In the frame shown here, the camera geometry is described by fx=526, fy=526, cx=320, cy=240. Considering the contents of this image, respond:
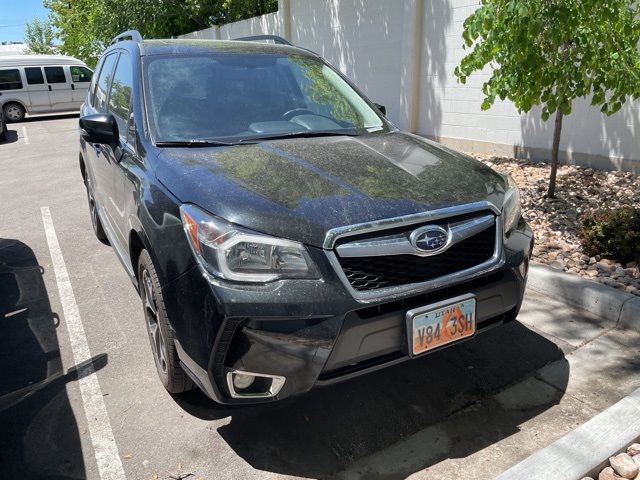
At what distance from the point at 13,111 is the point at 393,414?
1898cm

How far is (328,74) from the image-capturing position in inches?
151

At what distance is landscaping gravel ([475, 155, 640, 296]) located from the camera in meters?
3.95

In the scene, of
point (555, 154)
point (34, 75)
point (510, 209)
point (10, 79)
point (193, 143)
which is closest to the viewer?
point (510, 209)

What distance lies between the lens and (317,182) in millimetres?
2412

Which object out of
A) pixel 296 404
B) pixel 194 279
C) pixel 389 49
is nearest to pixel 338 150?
pixel 194 279

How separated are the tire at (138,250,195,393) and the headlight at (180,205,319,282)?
20.6 inches

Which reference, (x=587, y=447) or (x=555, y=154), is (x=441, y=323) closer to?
(x=587, y=447)

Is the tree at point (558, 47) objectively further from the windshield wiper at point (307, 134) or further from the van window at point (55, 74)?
the van window at point (55, 74)

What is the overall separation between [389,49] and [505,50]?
514cm

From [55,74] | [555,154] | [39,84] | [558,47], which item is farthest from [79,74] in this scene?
[558,47]

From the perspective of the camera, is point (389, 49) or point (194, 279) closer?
point (194, 279)

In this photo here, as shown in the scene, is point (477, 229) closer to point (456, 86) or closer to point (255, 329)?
point (255, 329)

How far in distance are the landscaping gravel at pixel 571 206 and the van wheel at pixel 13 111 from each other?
54.4 ft

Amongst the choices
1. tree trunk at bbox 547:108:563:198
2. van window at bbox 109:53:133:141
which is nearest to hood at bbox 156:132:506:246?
van window at bbox 109:53:133:141
